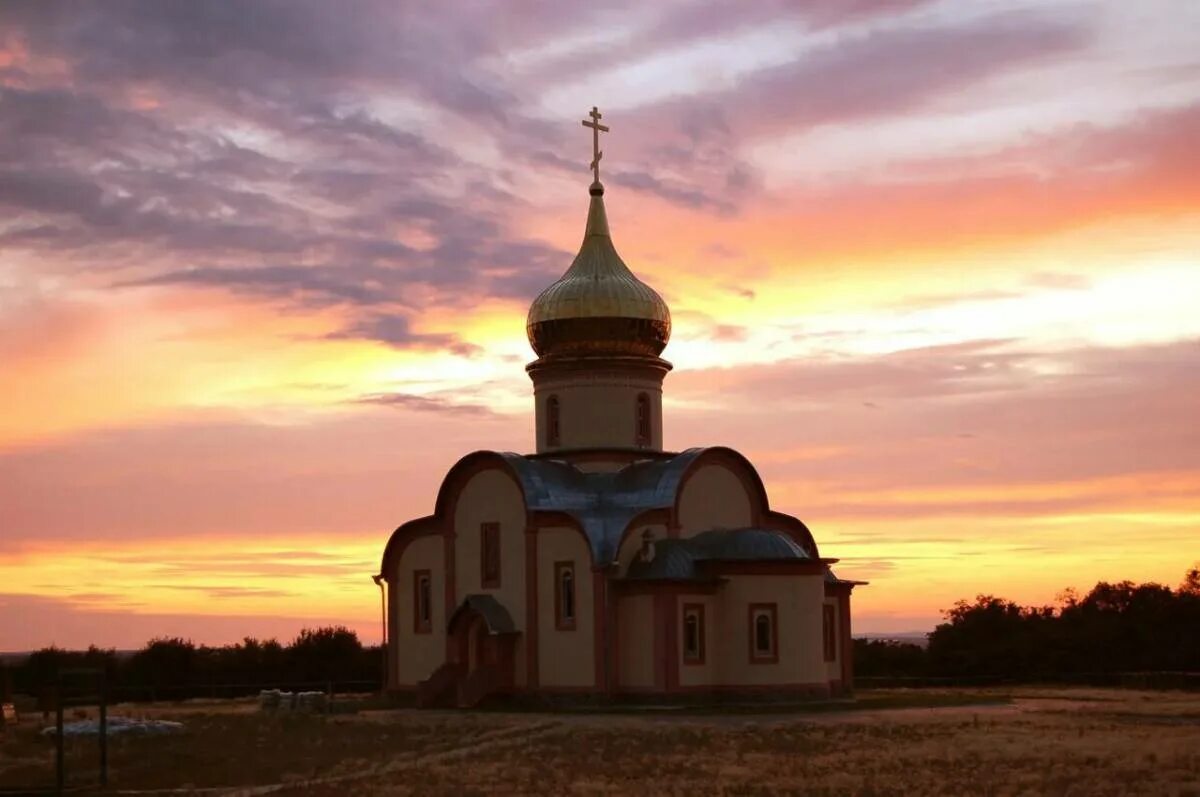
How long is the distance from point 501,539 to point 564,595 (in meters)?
2.16

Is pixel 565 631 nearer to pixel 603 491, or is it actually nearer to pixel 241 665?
pixel 603 491

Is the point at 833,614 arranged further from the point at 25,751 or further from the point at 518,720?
the point at 25,751

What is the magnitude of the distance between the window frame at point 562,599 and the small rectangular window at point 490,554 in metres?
1.74

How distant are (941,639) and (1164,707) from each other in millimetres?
20271

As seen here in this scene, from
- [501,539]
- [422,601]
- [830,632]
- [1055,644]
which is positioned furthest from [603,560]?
[1055,644]

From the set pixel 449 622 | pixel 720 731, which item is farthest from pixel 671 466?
pixel 720 731

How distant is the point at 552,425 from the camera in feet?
140

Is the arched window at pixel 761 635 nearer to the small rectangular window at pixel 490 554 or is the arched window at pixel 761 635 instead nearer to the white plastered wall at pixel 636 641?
the white plastered wall at pixel 636 641

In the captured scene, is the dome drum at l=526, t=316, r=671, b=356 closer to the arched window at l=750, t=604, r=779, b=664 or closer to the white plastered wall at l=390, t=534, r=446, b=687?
the white plastered wall at l=390, t=534, r=446, b=687

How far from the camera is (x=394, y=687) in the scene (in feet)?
139

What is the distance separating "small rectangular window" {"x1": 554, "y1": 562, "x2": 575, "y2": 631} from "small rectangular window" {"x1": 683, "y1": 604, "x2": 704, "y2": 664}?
8.21 ft

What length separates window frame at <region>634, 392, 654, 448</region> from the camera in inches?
1661

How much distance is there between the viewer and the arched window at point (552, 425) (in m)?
42.3

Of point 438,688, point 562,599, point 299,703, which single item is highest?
point 562,599
